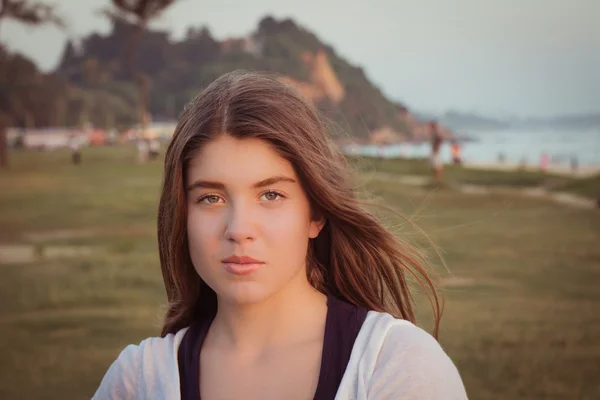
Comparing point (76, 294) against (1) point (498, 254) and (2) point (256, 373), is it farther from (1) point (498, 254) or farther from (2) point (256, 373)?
(2) point (256, 373)

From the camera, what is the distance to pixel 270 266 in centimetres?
173

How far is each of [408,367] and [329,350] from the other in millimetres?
190

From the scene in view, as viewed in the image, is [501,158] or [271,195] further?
[501,158]

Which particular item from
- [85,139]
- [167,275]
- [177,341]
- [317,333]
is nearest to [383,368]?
[317,333]

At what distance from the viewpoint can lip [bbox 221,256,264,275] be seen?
170 cm

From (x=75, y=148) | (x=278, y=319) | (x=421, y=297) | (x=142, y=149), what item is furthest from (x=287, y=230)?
(x=142, y=149)

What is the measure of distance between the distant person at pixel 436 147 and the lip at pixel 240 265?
11.2m

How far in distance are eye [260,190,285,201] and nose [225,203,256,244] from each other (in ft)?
0.18

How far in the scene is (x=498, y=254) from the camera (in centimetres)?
697

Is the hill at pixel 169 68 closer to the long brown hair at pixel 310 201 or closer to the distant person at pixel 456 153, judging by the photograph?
the distant person at pixel 456 153

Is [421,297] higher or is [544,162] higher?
[544,162]

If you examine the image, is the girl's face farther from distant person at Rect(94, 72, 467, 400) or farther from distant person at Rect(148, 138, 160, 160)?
distant person at Rect(148, 138, 160, 160)

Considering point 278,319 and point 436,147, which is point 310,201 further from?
point 436,147

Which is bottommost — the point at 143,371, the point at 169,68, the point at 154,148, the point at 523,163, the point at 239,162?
the point at 154,148
